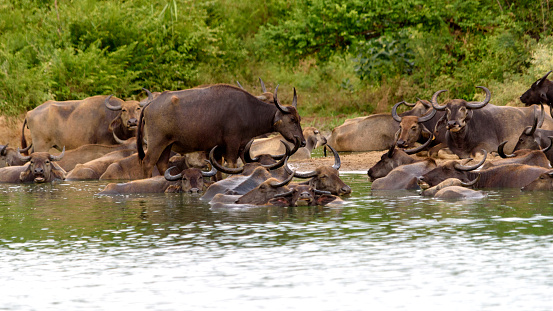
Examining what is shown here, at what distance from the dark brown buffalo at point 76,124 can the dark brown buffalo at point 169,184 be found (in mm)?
6171

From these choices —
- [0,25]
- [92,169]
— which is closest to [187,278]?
[92,169]

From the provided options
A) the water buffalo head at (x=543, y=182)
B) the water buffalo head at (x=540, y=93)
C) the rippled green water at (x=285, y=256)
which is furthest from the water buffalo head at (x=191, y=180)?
the water buffalo head at (x=540, y=93)

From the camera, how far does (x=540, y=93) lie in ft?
63.4

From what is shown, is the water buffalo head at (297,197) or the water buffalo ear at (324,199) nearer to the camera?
the water buffalo head at (297,197)

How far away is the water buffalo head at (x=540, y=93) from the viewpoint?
19297 millimetres

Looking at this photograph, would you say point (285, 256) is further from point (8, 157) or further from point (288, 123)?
point (8, 157)

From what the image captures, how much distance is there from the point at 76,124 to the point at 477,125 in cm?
935

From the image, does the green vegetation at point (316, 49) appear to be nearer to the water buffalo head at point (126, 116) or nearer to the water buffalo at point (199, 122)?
the water buffalo head at point (126, 116)

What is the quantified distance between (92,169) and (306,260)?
10113mm

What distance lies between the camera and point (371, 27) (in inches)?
1212

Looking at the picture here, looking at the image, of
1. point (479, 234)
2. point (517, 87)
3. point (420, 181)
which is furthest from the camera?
point (517, 87)

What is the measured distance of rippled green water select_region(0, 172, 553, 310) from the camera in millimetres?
6074

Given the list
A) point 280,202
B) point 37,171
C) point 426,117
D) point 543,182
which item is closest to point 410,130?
point 426,117

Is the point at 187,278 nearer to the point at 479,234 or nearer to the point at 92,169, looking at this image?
the point at 479,234
